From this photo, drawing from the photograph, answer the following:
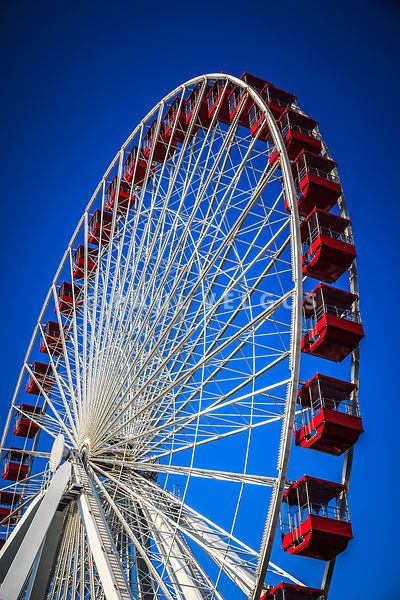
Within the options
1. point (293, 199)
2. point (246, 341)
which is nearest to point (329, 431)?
point (246, 341)

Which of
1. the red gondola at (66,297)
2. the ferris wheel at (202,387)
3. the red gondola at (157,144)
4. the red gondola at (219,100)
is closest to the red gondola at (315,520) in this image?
the ferris wheel at (202,387)

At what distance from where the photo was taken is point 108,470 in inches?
711

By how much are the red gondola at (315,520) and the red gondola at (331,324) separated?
252cm

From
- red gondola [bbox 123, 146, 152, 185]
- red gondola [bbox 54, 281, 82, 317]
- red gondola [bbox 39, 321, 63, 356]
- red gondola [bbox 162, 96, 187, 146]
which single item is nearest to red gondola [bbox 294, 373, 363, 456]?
red gondola [bbox 162, 96, 187, 146]

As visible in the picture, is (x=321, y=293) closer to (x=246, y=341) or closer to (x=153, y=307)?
(x=246, y=341)

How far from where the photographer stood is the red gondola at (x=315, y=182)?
16.6m

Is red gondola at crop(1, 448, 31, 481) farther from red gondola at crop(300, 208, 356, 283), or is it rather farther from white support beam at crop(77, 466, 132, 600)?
red gondola at crop(300, 208, 356, 283)

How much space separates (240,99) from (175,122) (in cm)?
303

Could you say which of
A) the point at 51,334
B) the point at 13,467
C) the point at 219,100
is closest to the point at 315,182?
the point at 219,100

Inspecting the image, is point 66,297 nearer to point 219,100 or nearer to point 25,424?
point 25,424

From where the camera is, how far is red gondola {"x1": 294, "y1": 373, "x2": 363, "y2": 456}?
46.9 feet

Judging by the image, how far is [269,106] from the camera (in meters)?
18.1

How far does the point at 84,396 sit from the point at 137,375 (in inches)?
112

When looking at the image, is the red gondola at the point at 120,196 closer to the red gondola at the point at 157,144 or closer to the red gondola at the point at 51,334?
the red gondola at the point at 157,144
